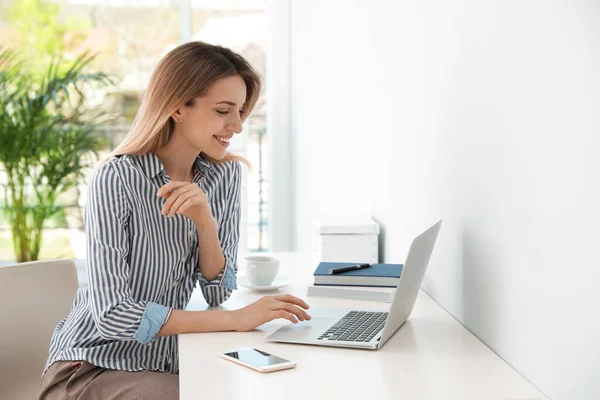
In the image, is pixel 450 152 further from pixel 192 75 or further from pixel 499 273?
pixel 192 75

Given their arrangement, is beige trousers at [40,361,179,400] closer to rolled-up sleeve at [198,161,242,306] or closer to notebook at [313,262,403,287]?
rolled-up sleeve at [198,161,242,306]

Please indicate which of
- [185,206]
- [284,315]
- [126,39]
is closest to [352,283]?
[284,315]

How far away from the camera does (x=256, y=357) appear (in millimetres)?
1351

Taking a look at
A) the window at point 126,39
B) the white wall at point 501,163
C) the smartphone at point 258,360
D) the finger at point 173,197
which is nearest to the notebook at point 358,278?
the white wall at point 501,163

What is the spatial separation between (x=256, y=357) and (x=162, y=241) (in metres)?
0.51

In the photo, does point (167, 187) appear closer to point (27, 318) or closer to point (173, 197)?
point (173, 197)

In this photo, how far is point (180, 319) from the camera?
5.13 ft

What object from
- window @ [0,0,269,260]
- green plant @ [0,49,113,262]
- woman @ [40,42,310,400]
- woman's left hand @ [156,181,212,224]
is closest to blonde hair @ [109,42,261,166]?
woman @ [40,42,310,400]

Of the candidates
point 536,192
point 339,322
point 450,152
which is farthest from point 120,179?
point 536,192

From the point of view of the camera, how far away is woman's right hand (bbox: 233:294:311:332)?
1.56 meters

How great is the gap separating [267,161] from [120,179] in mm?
3142

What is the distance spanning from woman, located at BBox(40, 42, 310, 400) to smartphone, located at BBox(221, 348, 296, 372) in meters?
0.18

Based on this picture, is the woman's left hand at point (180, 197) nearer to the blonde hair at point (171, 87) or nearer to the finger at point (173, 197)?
the finger at point (173, 197)

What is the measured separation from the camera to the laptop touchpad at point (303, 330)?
4.88ft
